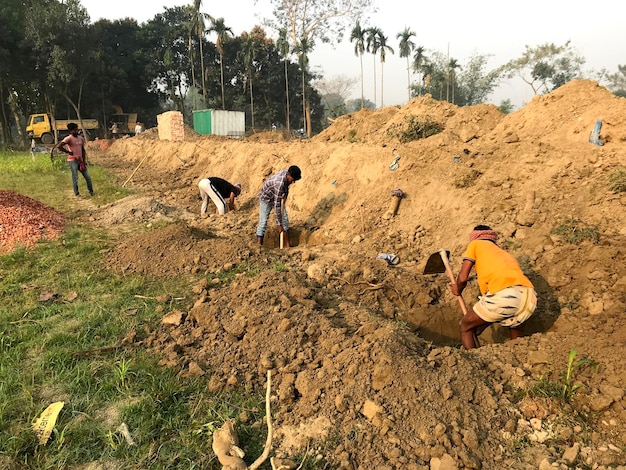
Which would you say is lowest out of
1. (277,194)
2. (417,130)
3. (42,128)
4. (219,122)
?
(277,194)

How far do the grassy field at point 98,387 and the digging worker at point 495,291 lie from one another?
2.03 meters

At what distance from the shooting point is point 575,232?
4332mm

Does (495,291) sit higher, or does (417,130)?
(417,130)

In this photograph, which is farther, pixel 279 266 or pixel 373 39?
pixel 373 39

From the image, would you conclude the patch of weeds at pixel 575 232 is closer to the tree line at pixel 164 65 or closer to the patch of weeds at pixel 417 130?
the patch of weeds at pixel 417 130

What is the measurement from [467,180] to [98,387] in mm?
5358

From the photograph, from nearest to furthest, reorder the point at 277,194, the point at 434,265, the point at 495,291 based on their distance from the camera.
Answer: the point at 495,291
the point at 434,265
the point at 277,194

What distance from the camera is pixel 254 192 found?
9.45 meters

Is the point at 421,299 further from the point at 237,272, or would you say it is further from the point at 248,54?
the point at 248,54

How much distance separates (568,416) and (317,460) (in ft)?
5.14

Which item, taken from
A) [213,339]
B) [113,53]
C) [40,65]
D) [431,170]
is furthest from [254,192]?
[113,53]

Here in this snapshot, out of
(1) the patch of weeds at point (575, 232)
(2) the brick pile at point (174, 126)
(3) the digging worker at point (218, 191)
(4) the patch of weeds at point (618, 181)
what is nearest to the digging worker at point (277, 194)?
(3) the digging worker at point (218, 191)

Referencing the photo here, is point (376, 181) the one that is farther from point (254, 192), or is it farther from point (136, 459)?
point (136, 459)

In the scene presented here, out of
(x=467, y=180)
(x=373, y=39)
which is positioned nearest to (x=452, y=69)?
(x=373, y=39)
